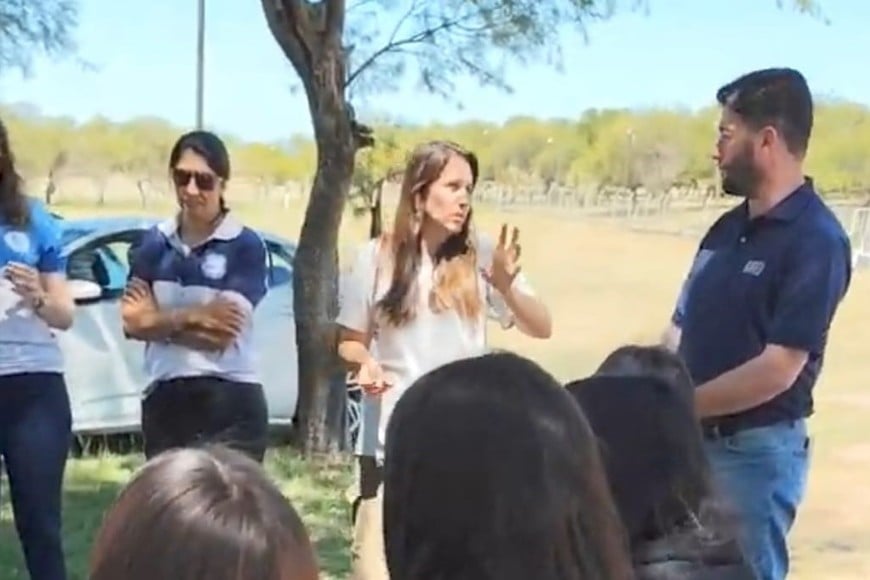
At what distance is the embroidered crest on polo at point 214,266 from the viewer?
421cm

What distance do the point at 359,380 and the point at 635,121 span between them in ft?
23.9

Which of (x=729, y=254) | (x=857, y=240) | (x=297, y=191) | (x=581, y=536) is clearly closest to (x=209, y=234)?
(x=729, y=254)

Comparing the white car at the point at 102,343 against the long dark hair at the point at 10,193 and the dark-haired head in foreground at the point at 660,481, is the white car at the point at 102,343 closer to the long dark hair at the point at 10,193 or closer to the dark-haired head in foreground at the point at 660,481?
the long dark hair at the point at 10,193

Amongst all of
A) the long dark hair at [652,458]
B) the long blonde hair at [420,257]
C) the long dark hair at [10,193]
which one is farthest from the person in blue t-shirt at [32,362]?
the long dark hair at [652,458]

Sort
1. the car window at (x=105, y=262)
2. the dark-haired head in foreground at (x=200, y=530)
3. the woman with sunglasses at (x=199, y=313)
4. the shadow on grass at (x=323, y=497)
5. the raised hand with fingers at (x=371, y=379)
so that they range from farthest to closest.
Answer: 1. the car window at (x=105, y=262)
2. the shadow on grass at (x=323, y=497)
3. the woman with sunglasses at (x=199, y=313)
4. the raised hand with fingers at (x=371, y=379)
5. the dark-haired head in foreground at (x=200, y=530)

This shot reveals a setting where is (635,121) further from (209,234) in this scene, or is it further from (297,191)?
(209,234)

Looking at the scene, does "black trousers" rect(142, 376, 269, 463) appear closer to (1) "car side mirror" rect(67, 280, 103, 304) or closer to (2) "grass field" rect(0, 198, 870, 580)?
(2) "grass field" rect(0, 198, 870, 580)

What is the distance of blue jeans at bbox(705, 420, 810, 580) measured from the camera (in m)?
3.46

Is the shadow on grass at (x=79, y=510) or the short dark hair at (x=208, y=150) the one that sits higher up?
the short dark hair at (x=208, y=150)

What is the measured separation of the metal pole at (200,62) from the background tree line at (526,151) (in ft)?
0.77

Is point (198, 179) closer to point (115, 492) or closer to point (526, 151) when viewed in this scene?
point (115, 492)

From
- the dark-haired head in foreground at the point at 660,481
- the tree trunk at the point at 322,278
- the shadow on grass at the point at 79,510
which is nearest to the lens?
the dark-haired head in foreground at the point at 660,481

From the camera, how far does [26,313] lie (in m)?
4.18

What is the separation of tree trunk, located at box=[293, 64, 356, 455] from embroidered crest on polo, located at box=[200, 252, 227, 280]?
3.24 metres
